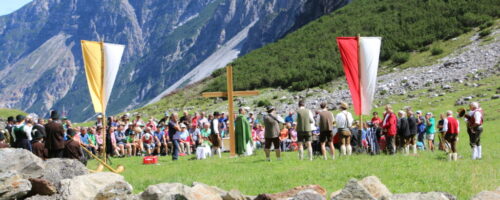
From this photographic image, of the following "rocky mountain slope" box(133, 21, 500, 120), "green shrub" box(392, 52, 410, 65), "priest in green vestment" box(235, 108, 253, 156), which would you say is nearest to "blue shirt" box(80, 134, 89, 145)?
"priest in green vestment" box(235, 108, 253, 156)

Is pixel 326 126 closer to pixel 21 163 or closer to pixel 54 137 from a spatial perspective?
pixel 54 137

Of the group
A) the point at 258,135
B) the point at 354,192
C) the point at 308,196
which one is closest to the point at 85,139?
the point at 258,135

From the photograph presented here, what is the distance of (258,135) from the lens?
2786cm

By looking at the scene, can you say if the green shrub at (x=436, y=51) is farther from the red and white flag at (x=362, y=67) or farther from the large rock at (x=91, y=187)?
the large rock at (x=91, y=187)

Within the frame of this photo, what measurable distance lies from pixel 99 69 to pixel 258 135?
38.0ft

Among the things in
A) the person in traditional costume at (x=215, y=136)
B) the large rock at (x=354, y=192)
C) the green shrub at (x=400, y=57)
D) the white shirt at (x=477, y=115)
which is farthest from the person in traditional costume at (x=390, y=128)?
the green shrub at (x=400, y=57)

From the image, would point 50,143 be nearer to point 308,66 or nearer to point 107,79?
point 107,79

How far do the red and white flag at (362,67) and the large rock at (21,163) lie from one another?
979cm

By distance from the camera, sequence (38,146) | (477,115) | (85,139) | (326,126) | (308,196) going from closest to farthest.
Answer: (308,196)
(38,146)
(477,115)
(326,126)
(85,139)

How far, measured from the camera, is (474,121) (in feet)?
59.2

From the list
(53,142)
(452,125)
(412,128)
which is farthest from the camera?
(412,128)

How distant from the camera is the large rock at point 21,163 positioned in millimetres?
12492

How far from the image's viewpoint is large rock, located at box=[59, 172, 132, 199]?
36.4 feet

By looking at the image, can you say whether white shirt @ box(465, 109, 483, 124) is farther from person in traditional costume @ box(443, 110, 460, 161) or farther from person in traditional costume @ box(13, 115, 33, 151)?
person in traditional costume @ box(13, 115, 33, 151)
